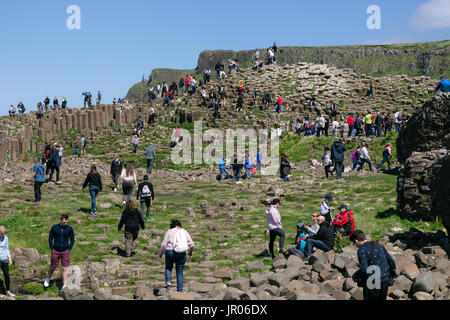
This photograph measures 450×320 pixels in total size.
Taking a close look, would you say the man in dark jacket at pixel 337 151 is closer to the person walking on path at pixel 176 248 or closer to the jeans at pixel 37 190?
the jeans at pixel 37 190

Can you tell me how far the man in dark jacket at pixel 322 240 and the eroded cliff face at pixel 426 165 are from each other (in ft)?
9.36

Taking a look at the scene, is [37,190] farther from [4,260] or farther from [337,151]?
[337,151]

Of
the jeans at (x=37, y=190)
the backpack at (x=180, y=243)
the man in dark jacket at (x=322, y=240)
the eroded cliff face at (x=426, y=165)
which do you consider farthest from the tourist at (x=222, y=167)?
the backpack at (x=180, y=243)

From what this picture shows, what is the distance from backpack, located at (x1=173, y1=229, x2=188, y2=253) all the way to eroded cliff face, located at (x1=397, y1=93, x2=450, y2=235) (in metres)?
6.46

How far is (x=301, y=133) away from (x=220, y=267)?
27899 millimetres

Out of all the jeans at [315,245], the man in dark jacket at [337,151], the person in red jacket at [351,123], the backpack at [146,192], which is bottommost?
the jeans at [315,245]

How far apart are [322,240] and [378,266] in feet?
17.0

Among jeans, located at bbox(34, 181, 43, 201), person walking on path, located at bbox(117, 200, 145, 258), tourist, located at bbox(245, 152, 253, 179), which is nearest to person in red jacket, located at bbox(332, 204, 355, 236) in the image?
person walking on path, located at bbox(117, 200, 145, 258)

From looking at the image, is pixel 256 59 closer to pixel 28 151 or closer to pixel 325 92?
pixel 325 92

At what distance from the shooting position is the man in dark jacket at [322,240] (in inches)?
511

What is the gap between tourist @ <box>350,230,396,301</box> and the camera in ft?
26.2

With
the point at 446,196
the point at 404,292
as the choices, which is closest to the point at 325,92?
the point at 446,196

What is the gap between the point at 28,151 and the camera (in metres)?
40.3

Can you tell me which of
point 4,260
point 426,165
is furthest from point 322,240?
point 4,260
